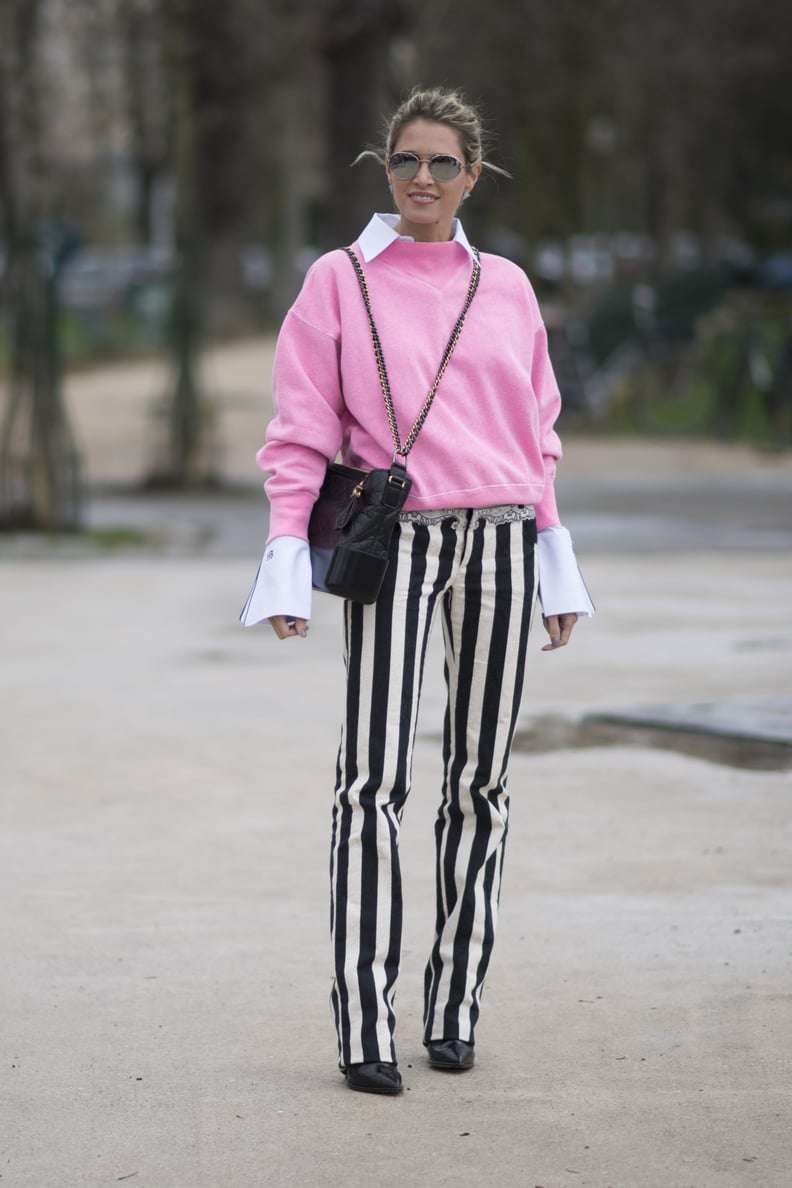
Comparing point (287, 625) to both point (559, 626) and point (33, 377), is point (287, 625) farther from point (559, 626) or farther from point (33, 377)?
point (33, 377)

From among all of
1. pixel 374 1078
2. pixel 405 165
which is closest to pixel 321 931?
pixel 374 1078

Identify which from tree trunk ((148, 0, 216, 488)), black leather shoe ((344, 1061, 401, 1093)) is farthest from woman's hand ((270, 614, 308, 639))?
tree trunk ((148, 0, 216, 488))

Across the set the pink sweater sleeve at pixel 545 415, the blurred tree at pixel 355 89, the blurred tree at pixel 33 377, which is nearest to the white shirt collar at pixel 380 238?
the pink sweater sleeve at pixel 545 415

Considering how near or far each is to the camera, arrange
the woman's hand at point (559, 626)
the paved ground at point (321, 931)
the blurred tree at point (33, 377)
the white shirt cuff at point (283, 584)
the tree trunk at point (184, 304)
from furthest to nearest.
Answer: the tree trunk at point (184, 304) → the blurred tree at point (33, 377) → the woman's hand at point (559, 626) → the white shirt cuff at point (283, 584) → the paved ground at point (321, 931)

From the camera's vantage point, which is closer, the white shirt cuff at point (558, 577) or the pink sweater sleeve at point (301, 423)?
the pink sweater sleeve at point (301, 423)

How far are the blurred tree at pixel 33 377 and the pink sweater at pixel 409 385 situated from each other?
391 inches

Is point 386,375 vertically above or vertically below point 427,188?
below

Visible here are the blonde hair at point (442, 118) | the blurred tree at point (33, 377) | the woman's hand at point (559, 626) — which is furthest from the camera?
the blurred tree at point (33, 377)

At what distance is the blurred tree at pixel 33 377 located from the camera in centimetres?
1372

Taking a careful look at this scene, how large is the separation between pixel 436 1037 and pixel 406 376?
1.25 meters

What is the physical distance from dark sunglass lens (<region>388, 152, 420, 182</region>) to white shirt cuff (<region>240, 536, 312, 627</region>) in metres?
0.69

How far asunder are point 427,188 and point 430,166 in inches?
1.6

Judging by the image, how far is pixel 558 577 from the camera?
4074mm

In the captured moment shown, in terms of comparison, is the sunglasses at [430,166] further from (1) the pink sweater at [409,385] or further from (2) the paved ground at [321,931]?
(2) the paved ground at [321,931]
